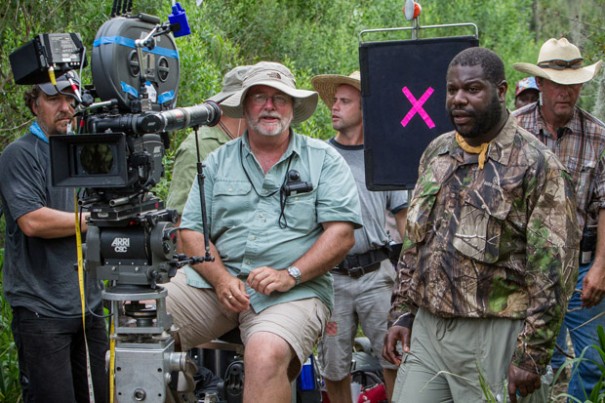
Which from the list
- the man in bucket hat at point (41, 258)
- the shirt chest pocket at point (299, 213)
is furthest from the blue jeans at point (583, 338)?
the man in bucket hat at point (41, 258)

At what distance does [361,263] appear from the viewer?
5.48m

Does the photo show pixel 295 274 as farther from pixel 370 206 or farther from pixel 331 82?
pixel 331 82

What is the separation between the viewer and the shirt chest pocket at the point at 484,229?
3477mm

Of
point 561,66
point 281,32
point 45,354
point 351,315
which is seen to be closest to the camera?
point 45,354

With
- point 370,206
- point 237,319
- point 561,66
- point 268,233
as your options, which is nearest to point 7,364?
point 237,319

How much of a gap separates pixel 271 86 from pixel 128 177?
4.10ft

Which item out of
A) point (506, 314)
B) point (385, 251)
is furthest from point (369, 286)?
point (506, 314)

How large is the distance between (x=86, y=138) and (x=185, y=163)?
5.30ft

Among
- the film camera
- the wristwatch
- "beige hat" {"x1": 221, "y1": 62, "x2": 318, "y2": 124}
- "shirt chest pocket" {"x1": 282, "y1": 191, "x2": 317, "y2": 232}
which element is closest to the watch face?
the wristwatch

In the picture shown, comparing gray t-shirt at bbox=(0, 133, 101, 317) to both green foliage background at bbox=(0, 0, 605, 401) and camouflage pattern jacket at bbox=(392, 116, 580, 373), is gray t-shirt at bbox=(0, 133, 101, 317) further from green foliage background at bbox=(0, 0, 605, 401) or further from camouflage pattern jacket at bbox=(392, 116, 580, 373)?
camouflage pattern jacket at bbox=(392, 116, 580, 373)

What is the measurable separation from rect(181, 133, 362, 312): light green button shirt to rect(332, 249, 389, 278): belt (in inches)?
36.3

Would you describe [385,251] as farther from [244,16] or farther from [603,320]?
[244,16]

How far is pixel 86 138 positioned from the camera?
3590 mm

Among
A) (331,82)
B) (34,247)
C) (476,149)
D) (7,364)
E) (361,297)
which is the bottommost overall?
(7,364)
